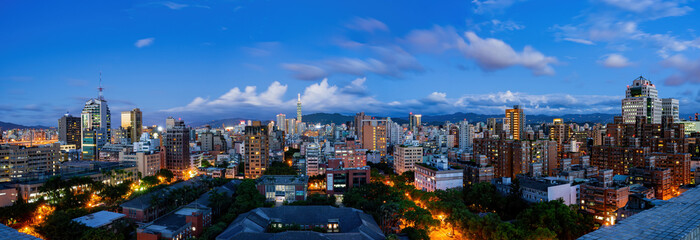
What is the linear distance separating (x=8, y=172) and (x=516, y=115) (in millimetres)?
77629

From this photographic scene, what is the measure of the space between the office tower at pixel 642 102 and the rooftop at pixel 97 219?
66431mm

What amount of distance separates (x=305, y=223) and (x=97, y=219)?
1267cm

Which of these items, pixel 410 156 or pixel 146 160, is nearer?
pixel 146 160

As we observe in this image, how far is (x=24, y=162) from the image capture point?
3703cm

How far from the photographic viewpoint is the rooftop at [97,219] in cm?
2109

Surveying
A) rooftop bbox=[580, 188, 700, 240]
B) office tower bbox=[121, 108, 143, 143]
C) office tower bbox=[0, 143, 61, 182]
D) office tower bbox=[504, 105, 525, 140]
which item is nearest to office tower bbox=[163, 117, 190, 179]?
Result: office tower bbox=[0, 143, 61, 182]

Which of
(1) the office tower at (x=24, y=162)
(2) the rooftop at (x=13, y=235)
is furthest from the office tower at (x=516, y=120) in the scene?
(2) the rooftop at (x=13, y=235)

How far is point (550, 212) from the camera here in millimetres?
21641

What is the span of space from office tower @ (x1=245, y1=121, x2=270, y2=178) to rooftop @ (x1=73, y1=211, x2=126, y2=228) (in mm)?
21696

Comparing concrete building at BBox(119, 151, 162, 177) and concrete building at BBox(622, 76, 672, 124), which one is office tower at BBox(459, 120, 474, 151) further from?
concrete building at BBox(119, 151, 162, 177)

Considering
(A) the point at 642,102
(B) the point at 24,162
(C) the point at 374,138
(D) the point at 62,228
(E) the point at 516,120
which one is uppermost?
(A) the point at 642,102

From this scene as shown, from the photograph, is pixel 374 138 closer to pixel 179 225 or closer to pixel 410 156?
pixel 410 156

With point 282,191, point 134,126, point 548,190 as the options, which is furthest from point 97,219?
point 134,126

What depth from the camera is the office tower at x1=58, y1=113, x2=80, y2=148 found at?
233 ft
